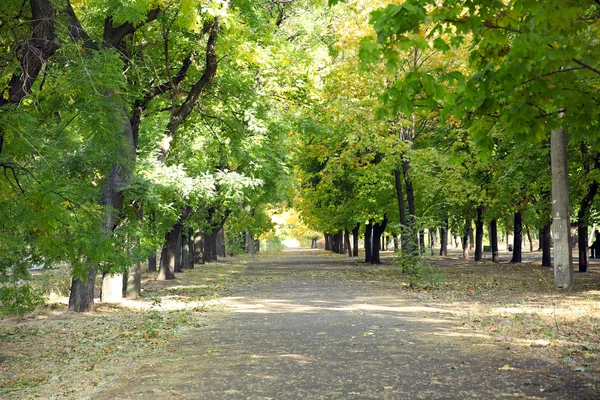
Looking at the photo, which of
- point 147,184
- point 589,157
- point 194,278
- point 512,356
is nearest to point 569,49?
point 512,356

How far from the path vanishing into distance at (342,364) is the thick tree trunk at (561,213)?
5047 mm

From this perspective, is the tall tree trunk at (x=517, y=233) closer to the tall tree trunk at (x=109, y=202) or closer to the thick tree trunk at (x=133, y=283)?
the thick tree trunk at (x=133, y=283)

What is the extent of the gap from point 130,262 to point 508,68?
9.04 meters

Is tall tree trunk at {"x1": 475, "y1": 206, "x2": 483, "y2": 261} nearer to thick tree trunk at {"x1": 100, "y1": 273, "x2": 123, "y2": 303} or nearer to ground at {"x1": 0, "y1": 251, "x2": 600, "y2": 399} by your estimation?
ground at {"x1": 0, "y1": 251, "x2": 600, "y2": 399}

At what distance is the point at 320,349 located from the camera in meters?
10.0

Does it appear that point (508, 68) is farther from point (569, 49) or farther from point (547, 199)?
point (547, 199)

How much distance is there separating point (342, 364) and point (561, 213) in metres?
11.3

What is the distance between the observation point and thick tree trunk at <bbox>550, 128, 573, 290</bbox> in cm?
1766

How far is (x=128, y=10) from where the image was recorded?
42.3 ft

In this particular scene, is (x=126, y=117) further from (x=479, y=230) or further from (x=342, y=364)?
(x=479, y=230)

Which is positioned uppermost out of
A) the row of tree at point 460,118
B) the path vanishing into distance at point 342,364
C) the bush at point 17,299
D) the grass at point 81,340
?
the row of tree at point 460,118

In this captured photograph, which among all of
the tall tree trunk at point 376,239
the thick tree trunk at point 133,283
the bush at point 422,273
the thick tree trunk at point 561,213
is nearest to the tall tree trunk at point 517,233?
the tall tree trunk at point 376,239

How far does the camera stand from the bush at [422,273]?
66.7ft

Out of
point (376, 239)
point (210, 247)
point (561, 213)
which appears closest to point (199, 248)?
point (210, 247)
